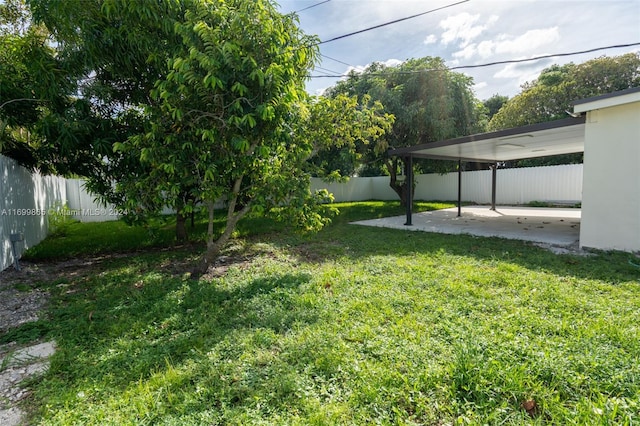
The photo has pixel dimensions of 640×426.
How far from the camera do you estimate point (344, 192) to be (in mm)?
17297

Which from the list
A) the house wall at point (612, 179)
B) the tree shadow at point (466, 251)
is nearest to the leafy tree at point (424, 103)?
the tree shadow at point (466, 251)

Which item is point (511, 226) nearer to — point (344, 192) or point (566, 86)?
point (344, 192)

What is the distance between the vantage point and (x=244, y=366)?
2.06 metres

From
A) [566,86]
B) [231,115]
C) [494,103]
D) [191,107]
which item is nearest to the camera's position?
[231,115]

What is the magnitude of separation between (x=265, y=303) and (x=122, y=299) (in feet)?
5.59

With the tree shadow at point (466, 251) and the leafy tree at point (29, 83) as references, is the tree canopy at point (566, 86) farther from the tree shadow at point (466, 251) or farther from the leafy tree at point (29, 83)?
the leafy tree at point (29, 83)

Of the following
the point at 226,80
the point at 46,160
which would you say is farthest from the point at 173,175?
the point at 46,160

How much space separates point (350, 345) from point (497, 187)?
14.1 metres

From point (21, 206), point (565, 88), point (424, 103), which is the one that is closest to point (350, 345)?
point (21, 206)

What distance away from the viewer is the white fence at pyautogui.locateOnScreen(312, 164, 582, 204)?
11.9 meters

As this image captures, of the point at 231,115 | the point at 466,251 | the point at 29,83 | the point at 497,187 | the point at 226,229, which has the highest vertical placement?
the point at 29,83

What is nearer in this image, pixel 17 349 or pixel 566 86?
pixel 17 349

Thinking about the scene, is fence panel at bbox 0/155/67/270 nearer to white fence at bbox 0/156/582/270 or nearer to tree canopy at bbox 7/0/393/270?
white fence at bbox 0/156/582/270

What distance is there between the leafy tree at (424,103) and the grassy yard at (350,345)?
6.98 m
